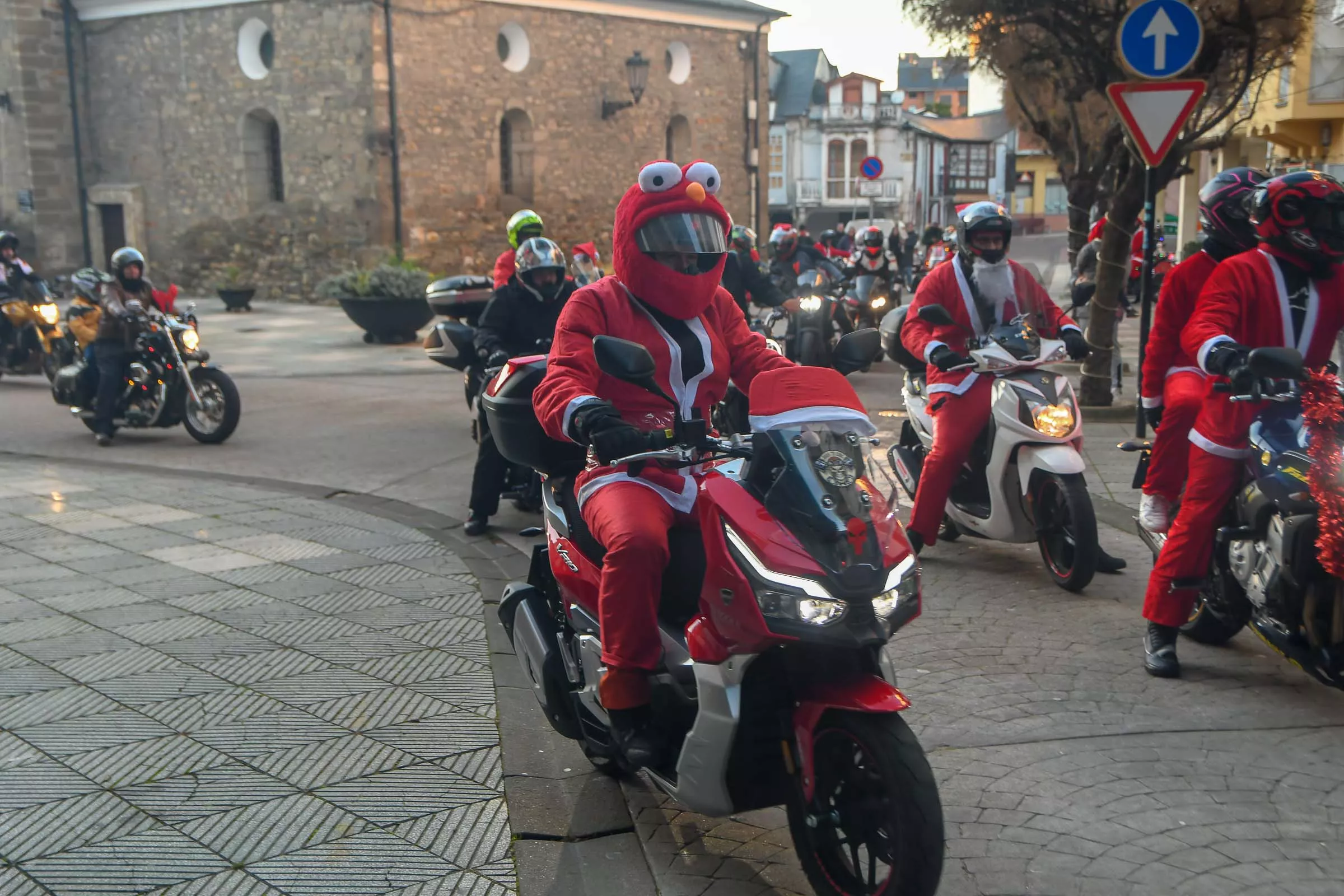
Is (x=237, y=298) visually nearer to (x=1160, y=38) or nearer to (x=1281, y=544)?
(x=1160, y=38)

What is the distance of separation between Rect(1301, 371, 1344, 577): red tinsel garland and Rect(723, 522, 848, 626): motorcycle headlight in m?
2.02

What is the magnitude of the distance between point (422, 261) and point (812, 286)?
17.2 m

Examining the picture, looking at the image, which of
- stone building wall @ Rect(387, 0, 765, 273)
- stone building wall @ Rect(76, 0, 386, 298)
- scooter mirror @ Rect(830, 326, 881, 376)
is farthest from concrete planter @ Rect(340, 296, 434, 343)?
scooter mirror @ Rect(830, 326, 881, 376)

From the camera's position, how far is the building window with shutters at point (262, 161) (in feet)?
96.9

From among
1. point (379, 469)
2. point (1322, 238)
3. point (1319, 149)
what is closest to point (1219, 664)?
point (1322, 238)

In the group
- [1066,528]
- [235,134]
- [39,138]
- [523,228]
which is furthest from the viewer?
[39,138]

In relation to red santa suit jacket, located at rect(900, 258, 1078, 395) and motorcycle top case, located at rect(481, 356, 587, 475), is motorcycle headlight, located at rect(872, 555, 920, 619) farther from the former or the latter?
red santa suit jacket, located at rect(900, 258, 1078, 395)

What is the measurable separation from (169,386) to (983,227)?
25.0 feet

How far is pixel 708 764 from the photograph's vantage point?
3.07 meters

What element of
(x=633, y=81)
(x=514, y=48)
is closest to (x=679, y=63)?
(x=633, y=81)

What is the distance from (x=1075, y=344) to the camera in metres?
6.21

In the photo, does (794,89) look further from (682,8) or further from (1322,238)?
(1322,238)

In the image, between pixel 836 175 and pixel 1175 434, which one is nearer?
pixel 1175 434

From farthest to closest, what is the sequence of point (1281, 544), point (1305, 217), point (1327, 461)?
point (1305, 217), point (1281, 544), point (1327, 461)
